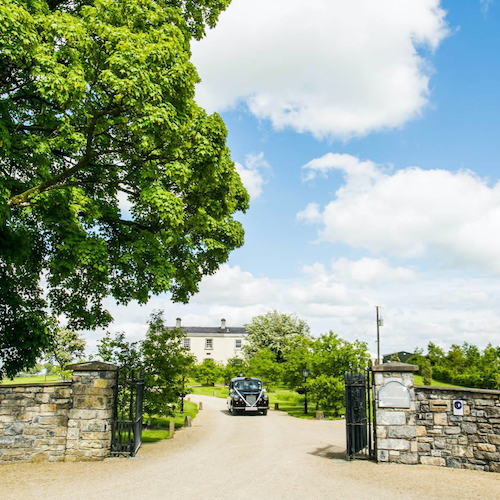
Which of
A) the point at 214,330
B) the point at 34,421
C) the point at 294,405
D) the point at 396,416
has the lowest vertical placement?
the point at 294,405

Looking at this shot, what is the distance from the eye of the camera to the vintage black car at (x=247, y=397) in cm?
2188

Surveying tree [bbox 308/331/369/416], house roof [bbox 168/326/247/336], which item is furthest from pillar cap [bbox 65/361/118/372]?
house roof [bbox 168/326/247/336]

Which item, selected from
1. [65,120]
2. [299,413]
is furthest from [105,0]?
[299,413]

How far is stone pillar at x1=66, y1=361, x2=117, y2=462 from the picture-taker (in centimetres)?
914

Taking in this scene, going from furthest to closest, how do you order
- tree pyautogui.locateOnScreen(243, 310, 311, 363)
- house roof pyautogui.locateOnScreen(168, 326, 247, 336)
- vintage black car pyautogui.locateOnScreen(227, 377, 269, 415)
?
1. house roof pyautogui.locateOnScreen(168, 326, 247, 336)
2. tree pyautogui.locateOnScreen(243, 310, 311, 363)
3. vintage black car pyautogui.locateOnScreen(227, 377, 269, 415)

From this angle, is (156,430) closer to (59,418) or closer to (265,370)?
(59,418)

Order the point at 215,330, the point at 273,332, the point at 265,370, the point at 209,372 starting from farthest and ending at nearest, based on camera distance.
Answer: the point at 215,330 → the point at 273,332 → the point at 209,372 → the point at 265,370

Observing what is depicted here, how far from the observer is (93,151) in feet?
33.8

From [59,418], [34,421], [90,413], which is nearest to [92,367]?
[90,413]

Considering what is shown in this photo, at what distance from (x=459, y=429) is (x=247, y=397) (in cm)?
1438

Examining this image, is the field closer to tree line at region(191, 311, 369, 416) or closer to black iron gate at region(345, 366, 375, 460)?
tree line at region(191, 311, 369, 416)

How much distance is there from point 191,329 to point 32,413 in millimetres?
67707

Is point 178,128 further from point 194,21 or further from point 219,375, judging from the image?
point 219,375

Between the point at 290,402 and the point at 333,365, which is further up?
the point at 333,365
